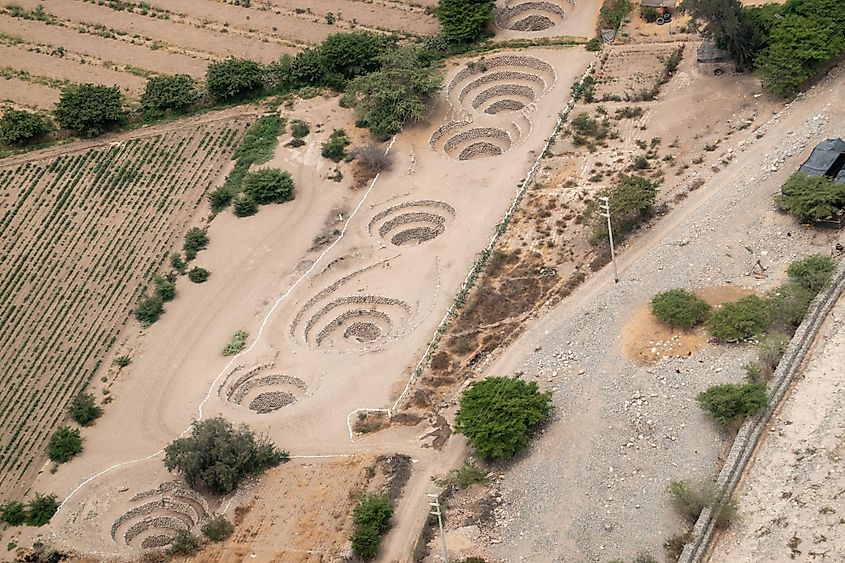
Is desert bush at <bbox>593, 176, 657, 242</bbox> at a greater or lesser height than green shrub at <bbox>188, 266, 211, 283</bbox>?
lesser

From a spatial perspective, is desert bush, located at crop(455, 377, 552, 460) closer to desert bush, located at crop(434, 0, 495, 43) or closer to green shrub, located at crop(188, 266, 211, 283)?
green shrub, located at crop(188, 266, 211, 283)

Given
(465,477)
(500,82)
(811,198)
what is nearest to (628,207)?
(811,198)

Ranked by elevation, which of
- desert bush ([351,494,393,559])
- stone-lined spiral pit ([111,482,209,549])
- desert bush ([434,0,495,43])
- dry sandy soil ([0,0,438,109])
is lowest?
desert bush ([351,494,393,559])

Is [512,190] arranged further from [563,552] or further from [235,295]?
[563,552]

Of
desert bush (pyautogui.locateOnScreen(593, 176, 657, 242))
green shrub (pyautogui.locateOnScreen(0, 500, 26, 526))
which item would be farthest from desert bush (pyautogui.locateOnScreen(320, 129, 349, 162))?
green shrub (pyautogui.locateOnScreen(0, 500, 26, 526))

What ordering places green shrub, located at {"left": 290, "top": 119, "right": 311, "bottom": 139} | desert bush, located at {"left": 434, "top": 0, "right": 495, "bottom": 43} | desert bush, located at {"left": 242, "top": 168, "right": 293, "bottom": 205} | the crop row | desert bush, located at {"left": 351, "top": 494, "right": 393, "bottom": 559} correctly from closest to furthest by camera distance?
desert bush, located at {"left": 351, "top": 494, "right": 393, "bottom": 559} < the crop row < desert bush, located at {"left": 242, "top": 168, "right": 293, "bottom": 205} < green shrub, located at {"left": 290, "top": 119, "right": 311, "bottom": 139} < desert bush, located at {"left": 434, "top": 0, "right": 495, "bottom": 43}

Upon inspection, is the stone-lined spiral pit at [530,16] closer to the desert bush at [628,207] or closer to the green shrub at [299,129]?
the green shrub at [299,129]
